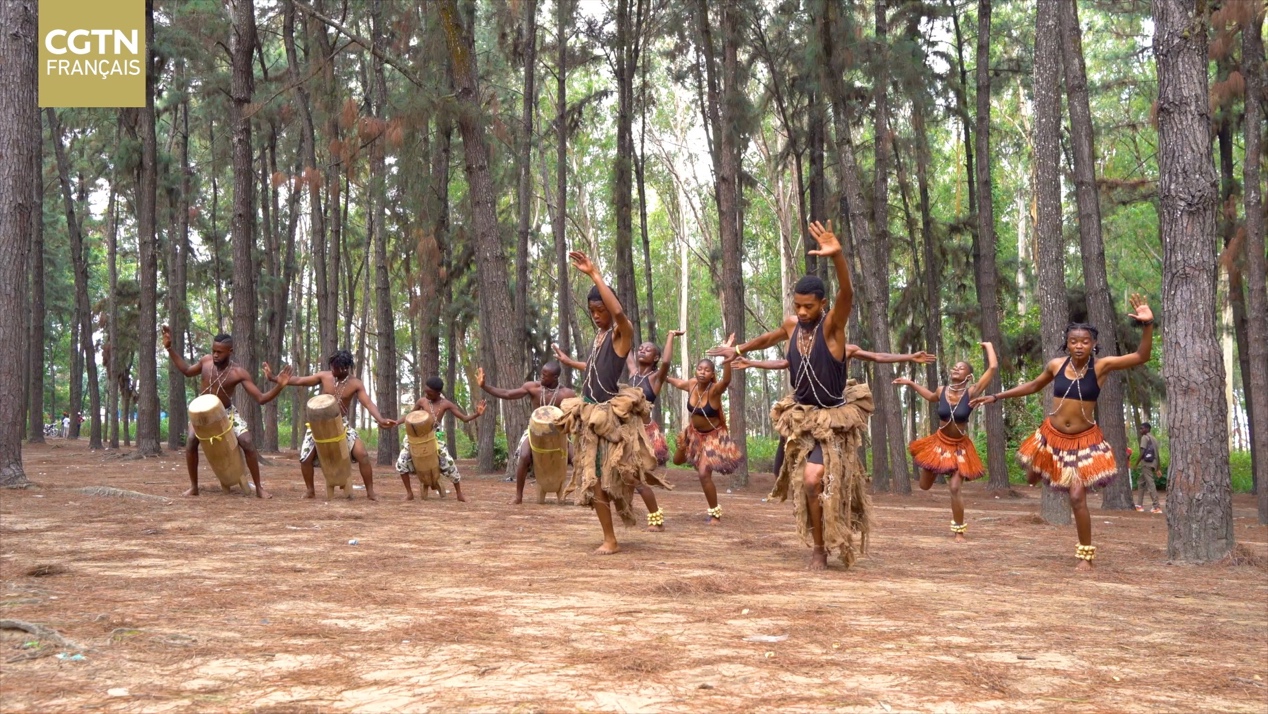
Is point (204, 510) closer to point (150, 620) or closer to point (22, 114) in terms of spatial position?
point (22, 114)

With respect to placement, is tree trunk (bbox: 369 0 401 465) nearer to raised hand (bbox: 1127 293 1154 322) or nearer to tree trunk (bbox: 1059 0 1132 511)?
tree trunk (bbox: 1059 0 1132 511)

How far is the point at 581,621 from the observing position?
5254 millimetres

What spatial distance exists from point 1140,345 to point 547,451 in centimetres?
639

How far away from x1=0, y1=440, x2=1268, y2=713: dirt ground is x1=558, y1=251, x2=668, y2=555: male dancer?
465 millimetres

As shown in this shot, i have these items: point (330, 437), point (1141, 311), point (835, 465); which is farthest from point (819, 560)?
point (330, 437)

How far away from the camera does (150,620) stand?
16.3ft

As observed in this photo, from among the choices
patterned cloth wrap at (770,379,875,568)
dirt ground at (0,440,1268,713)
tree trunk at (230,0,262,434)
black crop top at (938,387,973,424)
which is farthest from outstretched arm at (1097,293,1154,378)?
tree trunk at (230,0,262,434)

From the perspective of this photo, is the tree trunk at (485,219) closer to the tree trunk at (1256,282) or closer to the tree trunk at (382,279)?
the tree trunk at (382,279)

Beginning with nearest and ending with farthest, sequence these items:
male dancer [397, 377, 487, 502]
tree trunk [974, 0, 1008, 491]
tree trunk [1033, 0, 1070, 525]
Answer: tree trunk [1033, 0, 1070, 525], male dancer [397, 377, 487, 502], tree trunk [974, 0, 1008, 491]

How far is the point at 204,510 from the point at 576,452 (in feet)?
14.3

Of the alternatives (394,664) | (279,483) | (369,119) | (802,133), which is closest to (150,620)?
(394,664)

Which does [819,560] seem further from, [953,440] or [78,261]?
[78,261]

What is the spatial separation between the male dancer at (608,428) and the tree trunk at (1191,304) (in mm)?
4162

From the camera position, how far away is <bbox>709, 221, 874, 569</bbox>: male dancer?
742 cm
